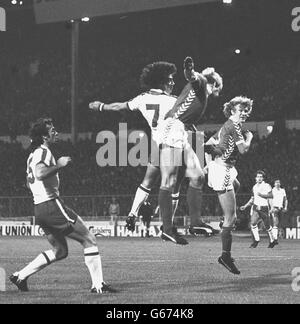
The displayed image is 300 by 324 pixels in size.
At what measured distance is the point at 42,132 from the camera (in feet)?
36.5

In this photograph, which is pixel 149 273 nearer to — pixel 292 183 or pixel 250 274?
pixel 250 274

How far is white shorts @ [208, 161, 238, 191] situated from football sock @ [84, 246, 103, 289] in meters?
2.14

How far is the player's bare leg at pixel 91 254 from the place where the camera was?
1118cm

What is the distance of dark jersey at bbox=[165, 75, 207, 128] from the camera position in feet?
29.2

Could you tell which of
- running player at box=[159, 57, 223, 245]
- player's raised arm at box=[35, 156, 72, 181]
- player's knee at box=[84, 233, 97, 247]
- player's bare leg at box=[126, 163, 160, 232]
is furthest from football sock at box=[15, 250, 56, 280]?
running player at box=[159, 57, 223, 245]

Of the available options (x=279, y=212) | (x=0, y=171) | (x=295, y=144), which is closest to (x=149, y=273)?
(x=279, y=212)

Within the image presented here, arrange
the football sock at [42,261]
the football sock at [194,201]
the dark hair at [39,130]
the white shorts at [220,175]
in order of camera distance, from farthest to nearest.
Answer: the white shorts at [220,175] < the football sock at [42,261] < the dark hair at [39,130] < the football sock at [194,201]

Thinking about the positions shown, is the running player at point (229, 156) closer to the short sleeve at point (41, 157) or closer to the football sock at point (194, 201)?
the football sock at point (194, 201)

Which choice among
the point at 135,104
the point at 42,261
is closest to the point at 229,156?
the point at 135,104

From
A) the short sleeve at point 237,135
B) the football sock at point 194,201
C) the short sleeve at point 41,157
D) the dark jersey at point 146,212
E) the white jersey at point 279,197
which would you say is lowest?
the dark jersey at point 146,212

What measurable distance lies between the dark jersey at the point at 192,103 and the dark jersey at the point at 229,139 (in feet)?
8.40

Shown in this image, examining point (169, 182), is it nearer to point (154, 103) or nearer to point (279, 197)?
point (154, 103)

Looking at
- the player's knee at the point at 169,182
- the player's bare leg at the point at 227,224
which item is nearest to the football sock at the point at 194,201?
the player's knee at the point at 169,182

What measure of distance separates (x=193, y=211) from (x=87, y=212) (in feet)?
95.0
